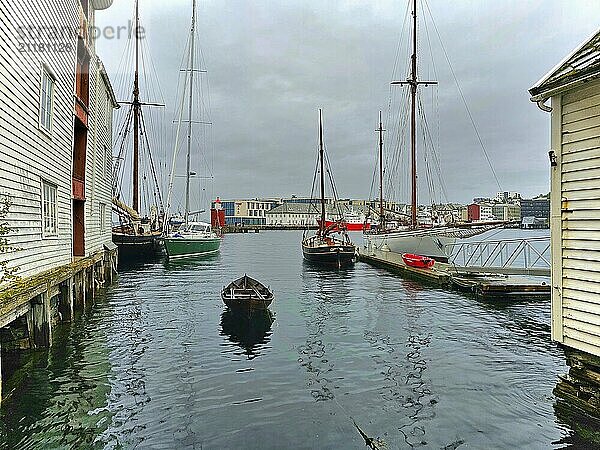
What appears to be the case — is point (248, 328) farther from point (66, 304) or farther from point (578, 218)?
point (578, 218)

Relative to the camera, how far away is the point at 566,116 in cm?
953

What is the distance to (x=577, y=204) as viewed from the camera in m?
9.31

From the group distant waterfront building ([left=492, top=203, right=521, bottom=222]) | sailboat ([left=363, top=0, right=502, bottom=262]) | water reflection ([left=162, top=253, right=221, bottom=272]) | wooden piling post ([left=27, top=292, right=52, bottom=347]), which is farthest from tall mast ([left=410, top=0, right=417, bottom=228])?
distant waterfront building ([left=492, top=203, right=521, bottom=222])

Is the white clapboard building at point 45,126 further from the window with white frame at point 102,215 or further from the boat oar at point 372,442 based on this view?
the boat oar at point 372,442

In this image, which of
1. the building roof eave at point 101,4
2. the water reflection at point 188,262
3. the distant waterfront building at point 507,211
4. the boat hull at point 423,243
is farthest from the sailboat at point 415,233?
the distant waterfront building at point 507,211

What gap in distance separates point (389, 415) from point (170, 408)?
4.24 meters

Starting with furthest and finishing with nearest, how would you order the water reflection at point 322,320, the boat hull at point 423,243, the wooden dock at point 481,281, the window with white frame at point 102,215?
1. the boat hull at point 423,243
2. the window with white frame at point 102,215
3. the wooden dock at point 481,281
4. the water reflection at point 322,320

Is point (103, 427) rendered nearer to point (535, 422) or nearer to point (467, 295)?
point (535, 422)

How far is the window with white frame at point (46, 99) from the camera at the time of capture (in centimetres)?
1498

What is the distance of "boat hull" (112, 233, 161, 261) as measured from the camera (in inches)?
1886

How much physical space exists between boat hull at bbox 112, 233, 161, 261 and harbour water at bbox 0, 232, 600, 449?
2632cm

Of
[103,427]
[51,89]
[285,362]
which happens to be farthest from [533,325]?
[51,89]

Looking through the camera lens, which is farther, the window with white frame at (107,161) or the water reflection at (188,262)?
the water reflection at (188,262)

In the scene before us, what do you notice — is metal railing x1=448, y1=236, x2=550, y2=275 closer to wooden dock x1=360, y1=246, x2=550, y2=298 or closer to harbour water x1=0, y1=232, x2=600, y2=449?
wooden dock x1=360, y1=246, x2=550, y2=298
